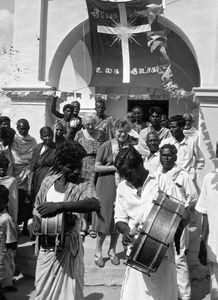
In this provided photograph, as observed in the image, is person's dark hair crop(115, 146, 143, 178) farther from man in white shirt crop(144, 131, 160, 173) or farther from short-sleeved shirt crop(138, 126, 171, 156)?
short-sleeved shirt crop(138, 126, 171, 156)

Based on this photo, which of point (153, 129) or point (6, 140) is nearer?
point (6, 140)

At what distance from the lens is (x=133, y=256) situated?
9.17ft

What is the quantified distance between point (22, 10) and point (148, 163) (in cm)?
541

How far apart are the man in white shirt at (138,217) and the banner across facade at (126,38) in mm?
5287

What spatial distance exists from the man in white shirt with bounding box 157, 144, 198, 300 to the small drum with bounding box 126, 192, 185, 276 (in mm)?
1235

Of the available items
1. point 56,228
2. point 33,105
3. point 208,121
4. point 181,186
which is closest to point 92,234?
point 181,186

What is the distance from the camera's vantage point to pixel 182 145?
546 centimetres

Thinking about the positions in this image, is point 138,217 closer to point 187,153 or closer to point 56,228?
point 56,228

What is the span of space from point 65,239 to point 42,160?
231cm

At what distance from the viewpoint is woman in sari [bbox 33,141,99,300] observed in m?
3.08

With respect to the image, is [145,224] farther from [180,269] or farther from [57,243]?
[180,269]

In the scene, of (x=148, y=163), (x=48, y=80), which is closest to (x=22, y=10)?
(x=48, y=80)

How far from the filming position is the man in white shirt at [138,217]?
294 cm

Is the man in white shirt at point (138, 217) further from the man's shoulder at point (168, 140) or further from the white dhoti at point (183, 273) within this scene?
the man's shoulder at point (168, 140)
